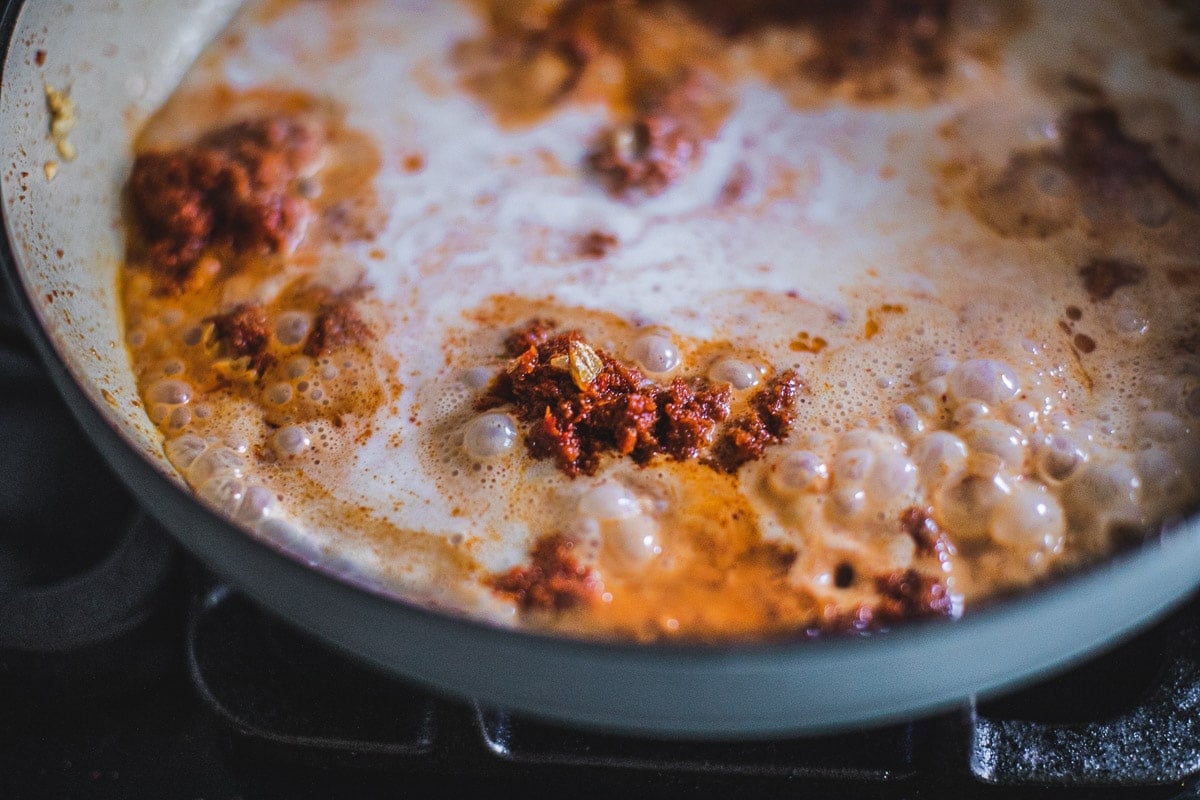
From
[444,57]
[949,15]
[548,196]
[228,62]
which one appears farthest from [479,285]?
[949,15]

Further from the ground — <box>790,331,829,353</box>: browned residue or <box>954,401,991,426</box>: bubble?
<box>790,331,829,353</box>: browned residue

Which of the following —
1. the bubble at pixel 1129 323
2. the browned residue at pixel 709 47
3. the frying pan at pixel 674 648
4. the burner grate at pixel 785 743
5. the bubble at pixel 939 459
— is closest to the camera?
the frying pan at pixel 674 648

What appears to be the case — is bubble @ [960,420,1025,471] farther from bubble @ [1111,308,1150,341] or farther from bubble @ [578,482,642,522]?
bubble @ [578,482,642,522]

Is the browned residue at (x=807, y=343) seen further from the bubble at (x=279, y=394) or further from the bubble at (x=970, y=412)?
the bubble at (x=279, y=394)

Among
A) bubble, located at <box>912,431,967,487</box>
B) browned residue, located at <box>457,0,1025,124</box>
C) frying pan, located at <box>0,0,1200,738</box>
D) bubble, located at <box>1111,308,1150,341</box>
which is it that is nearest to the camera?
frying pan, located at <box>0,0,1200,738</box>

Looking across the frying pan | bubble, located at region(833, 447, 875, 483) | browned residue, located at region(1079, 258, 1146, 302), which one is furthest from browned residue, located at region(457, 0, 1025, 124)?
the frying pan

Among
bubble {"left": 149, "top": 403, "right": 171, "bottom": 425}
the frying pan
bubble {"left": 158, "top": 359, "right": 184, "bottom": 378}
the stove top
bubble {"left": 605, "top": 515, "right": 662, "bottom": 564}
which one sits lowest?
the stove top

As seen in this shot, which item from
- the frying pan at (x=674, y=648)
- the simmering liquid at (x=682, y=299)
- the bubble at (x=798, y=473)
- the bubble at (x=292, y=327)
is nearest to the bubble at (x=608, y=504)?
the simmering liquid at (x=682, y=299)
